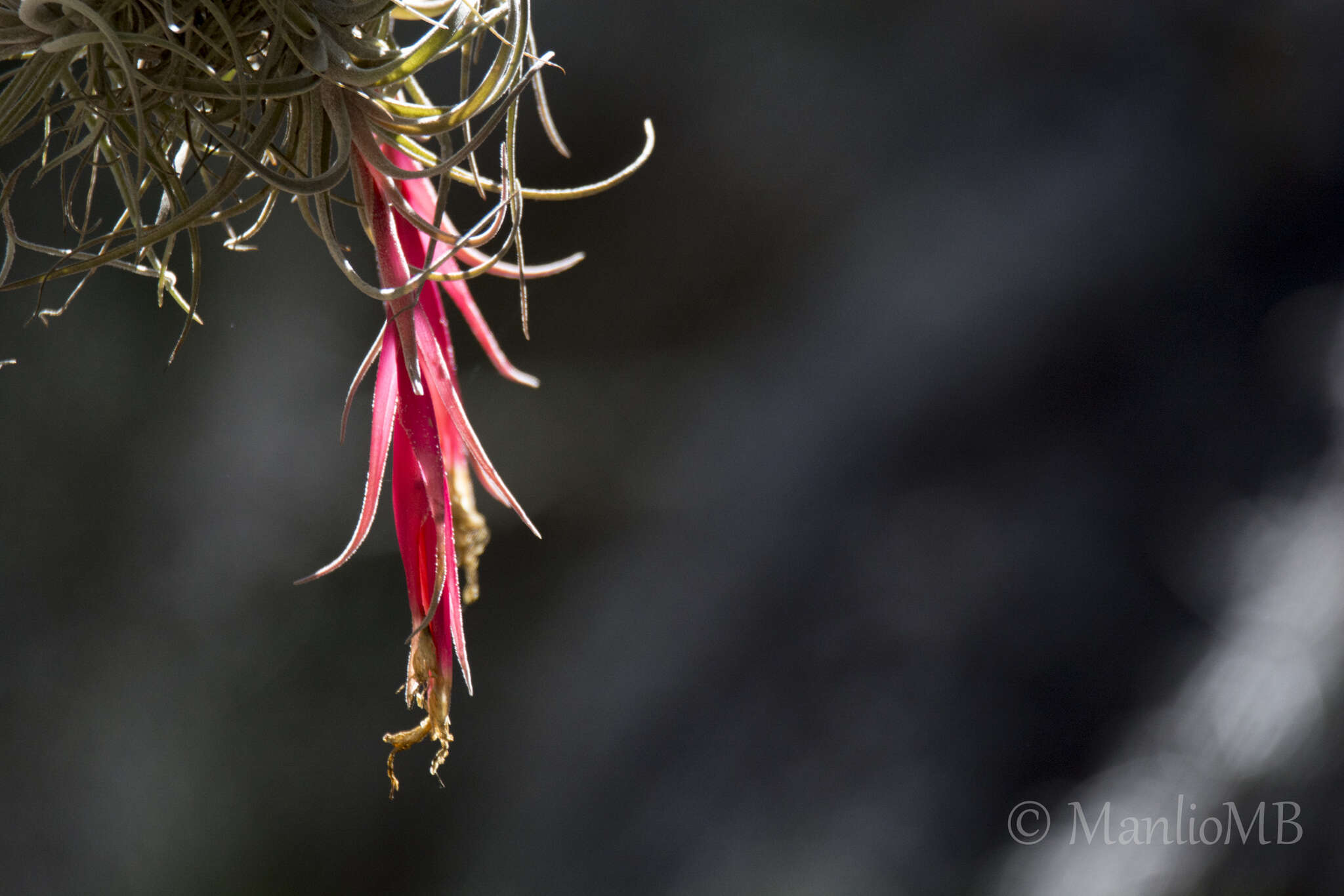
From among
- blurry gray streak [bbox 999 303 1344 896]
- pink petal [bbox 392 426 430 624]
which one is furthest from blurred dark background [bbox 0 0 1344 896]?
pink petal [bbox 392 426 430 624]

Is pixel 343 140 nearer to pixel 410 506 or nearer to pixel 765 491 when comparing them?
pixel 410 506

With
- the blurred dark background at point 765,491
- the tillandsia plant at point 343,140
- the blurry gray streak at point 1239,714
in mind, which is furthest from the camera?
the blurred dark background at point 765,491

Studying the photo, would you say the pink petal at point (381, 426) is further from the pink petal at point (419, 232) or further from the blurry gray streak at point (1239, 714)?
the blurry gray streak at point (1239, 714)

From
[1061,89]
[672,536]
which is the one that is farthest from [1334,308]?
[672,536]

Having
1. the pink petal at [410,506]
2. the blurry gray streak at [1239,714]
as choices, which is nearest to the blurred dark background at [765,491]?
the blurry gray streak at [1239,714]

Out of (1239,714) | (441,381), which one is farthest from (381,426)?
(1239,714)

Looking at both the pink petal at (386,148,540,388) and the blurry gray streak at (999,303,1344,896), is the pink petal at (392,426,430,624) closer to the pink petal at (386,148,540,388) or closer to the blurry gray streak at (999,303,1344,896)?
the pink petal at (386,148,540,388)
